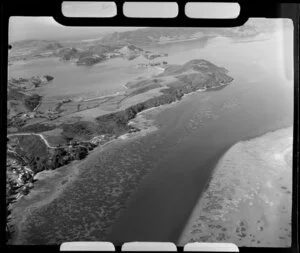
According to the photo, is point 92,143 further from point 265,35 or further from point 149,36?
point 265,35

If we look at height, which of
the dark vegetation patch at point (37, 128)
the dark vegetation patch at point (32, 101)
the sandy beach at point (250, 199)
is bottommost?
the sandy beach at point (250, 199)

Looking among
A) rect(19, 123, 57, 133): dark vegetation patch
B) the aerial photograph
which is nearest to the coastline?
the aerial photograph

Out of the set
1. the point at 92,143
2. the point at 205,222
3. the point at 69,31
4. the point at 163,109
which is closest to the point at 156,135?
the point at 163,109

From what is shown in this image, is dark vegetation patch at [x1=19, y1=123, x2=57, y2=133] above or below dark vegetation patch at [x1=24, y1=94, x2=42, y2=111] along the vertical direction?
below

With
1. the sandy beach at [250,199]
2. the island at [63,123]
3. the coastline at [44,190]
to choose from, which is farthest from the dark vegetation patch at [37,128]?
the sandy beach at [250,199]

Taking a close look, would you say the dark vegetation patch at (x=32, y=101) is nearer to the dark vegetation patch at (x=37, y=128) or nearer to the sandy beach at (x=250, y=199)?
the dark vegetation patch at (x=37, y=128)

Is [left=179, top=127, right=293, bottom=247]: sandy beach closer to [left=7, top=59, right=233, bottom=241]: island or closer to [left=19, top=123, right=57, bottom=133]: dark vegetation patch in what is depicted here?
[left=7, top=59, right=233, bottom=241]: island

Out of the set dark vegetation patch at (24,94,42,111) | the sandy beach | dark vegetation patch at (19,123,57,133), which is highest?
dark vegetation patch at (24,94,42,111)

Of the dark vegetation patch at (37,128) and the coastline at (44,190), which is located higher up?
the dark vegetation patch at (37,128)
